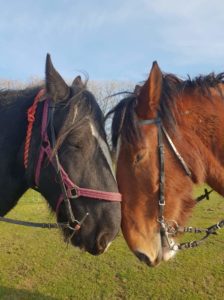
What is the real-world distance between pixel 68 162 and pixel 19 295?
443 centimetres

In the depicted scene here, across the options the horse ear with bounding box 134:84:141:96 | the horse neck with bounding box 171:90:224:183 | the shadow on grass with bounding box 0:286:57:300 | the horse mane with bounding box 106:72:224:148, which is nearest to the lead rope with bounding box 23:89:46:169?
the horse mane with bounding box 106:72:224:148

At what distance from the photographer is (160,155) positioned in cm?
342

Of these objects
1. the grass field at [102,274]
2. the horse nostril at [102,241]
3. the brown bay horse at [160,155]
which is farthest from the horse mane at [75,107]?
the grass field at [102,274]

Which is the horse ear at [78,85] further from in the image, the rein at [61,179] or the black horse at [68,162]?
the rein at [61,179]

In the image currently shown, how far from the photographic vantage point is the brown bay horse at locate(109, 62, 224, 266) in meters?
3.46

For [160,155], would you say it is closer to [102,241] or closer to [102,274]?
[102,241]

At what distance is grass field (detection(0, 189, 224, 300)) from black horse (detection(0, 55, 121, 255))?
9.71ft

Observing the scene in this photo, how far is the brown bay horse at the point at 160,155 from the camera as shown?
3457mm

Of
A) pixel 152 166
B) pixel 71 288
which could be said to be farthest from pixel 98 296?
pixel 152 166

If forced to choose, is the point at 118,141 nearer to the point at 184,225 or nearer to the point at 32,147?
the point at 32,147

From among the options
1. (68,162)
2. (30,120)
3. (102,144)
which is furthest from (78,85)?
(68,162)

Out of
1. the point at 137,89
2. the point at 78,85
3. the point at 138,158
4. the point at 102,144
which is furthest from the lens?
the point at 137,89

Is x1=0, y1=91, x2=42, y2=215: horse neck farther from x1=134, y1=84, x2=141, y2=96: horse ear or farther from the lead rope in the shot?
x1=134, y1=84, x2=141, y2=96: horse ear

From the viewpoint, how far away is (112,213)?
3291 mm
